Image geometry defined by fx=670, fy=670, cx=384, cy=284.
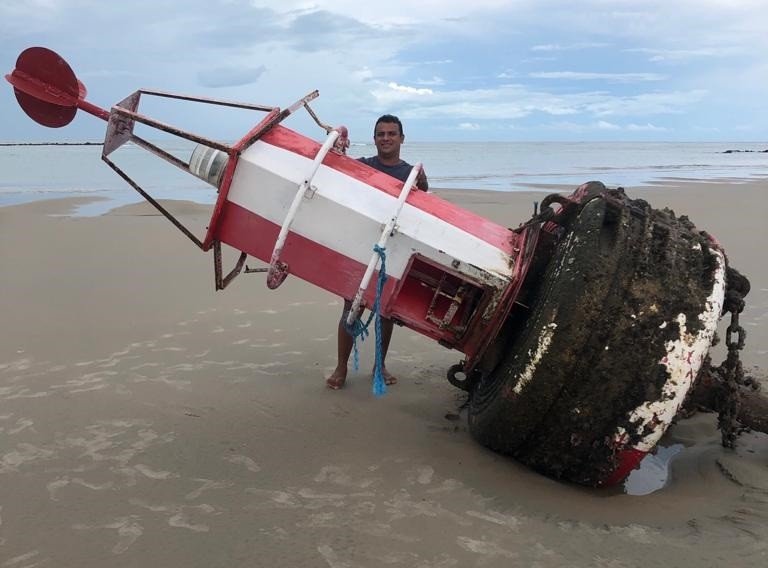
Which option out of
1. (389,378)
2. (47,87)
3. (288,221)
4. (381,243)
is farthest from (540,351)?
(47,87)

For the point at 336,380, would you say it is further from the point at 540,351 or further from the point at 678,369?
the point at 678,369

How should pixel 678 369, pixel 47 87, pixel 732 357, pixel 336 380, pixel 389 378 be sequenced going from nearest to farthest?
pixel 678 369 → pixel 732 357 → pixel 47 87 → pixel 336 380 → pixel 389 378

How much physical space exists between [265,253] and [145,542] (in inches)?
49.3

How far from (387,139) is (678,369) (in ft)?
8.18

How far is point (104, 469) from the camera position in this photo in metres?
3.06

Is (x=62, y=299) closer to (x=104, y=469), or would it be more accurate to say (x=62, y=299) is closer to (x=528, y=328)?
(x=104, y=469)

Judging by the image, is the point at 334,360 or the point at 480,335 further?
the point at 334,360

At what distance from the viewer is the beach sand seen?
246 centimetres

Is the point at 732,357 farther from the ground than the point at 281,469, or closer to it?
farther from the ground

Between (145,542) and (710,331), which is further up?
(710,331)

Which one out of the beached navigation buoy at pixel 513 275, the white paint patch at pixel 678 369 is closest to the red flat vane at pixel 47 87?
the beached navigation buoy at pixel 513 275

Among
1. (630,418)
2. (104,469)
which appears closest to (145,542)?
(104,469)

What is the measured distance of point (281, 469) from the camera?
3.08m

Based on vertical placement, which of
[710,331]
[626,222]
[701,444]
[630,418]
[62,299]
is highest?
[626,222]
